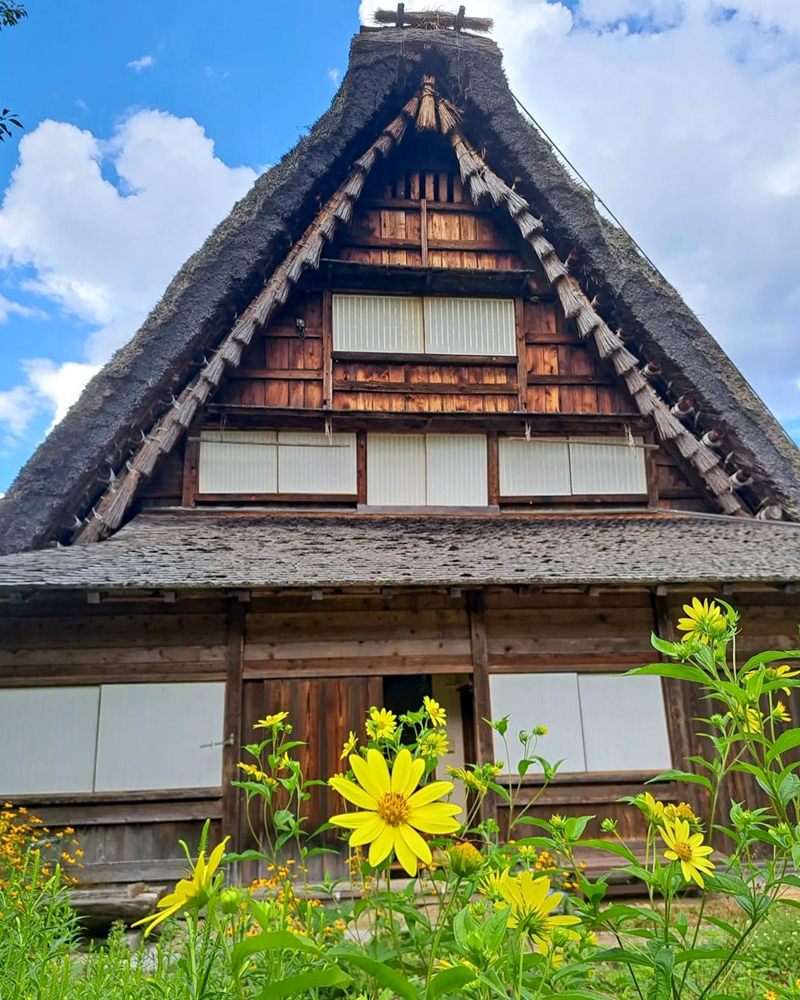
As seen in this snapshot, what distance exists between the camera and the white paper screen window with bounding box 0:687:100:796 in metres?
4.95

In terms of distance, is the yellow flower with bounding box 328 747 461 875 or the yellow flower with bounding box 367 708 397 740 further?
the yellow flower with bounding box 367 708 397 740

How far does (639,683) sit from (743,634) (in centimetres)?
115

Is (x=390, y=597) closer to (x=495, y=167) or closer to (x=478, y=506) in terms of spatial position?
(x=478, y=506)

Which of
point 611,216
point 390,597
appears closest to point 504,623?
point 390,597

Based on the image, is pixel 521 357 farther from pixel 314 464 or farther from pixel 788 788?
pixel 788 788

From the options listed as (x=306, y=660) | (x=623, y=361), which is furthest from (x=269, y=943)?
(x=623, y=361)

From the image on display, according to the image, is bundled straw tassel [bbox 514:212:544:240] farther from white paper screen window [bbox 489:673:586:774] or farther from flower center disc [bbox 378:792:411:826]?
flower center disc [bbox 378:792:411:826]

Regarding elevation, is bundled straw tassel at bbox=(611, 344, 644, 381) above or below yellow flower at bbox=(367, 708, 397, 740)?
above

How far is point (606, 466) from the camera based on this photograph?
7.04 metres

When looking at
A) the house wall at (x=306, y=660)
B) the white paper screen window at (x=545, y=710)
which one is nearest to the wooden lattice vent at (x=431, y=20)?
the house wall at (x=306, y=660)

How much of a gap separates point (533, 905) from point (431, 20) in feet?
30.8

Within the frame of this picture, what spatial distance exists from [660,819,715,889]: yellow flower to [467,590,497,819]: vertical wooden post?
14.1ft

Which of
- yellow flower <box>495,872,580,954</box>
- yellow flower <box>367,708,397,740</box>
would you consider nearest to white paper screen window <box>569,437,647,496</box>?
yellow flower <box>367,708,397,740</box>

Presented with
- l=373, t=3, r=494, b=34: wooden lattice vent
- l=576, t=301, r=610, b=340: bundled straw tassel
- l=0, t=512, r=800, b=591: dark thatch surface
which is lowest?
l=0, t=512, r=800, b=591: dark thatch surface
